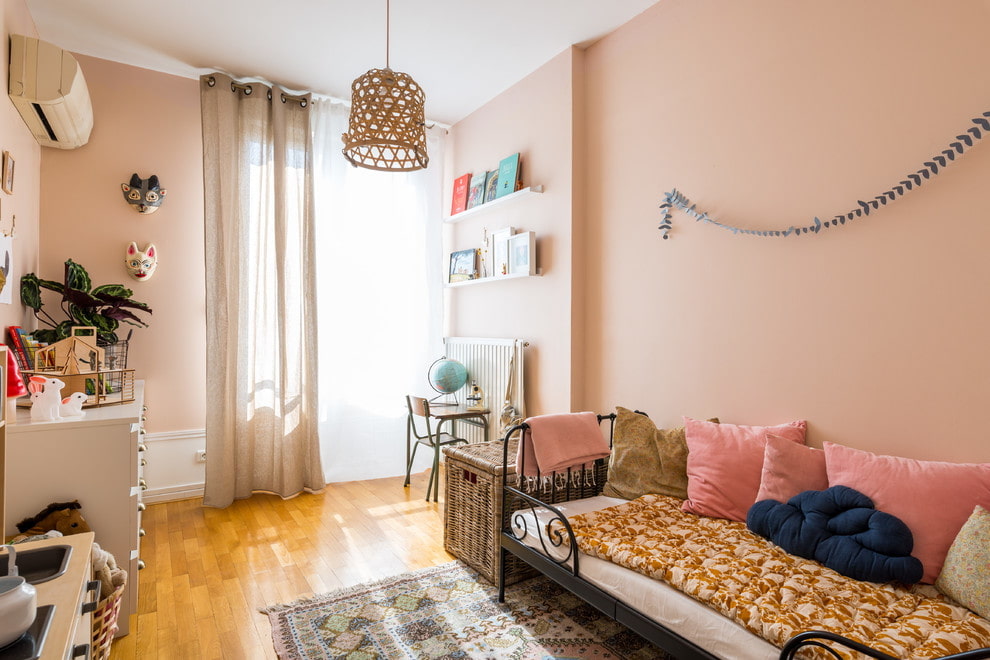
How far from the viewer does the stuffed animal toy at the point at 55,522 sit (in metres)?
1.93

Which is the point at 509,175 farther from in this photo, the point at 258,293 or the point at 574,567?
the point at 574,567

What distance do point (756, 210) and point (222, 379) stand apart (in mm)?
3216

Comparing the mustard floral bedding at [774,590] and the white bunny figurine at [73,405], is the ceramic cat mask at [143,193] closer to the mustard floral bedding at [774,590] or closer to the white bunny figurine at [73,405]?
the white bunny figurine at [73,405]

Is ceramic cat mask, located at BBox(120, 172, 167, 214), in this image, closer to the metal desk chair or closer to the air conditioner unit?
the air conditioner unit

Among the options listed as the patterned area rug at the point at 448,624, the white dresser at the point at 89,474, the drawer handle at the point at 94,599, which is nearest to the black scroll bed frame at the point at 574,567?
the patterned area rug at the point at 448,624

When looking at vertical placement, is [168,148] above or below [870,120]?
above

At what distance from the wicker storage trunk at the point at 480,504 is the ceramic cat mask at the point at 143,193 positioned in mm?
2501

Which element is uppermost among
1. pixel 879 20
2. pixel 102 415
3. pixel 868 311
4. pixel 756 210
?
pixel 879 20

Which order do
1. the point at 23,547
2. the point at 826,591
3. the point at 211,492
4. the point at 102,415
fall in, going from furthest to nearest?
the point at 211,492, the point at 102,415, the point at 826,591, the point at 23,547

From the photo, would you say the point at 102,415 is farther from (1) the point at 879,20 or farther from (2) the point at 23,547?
(1) the point at 879,20

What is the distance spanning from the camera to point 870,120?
6.24 feet

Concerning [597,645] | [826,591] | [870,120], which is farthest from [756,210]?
[597,645]

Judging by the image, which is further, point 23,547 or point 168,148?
point 168,148

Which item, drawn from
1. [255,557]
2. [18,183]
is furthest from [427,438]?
[18,183]
